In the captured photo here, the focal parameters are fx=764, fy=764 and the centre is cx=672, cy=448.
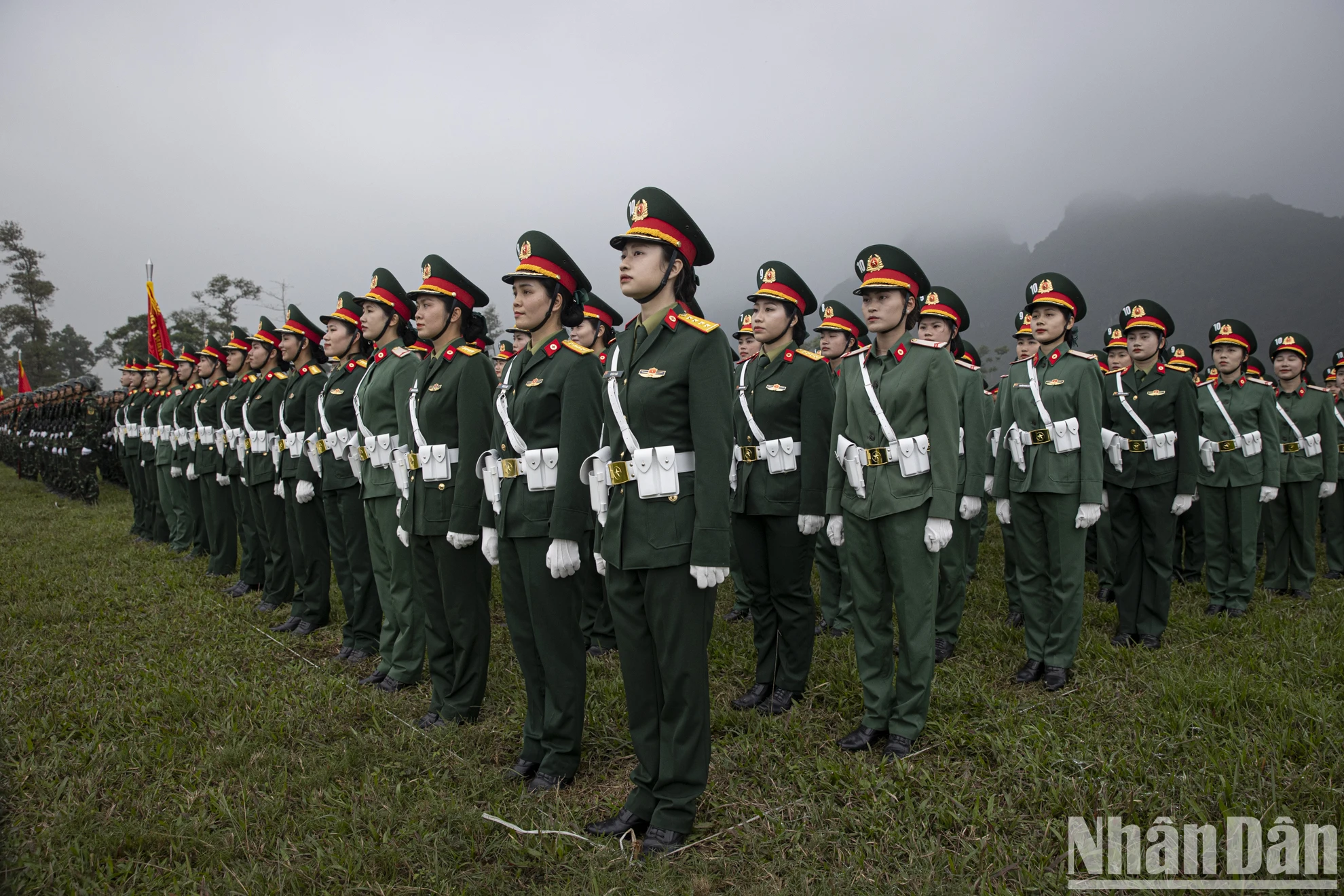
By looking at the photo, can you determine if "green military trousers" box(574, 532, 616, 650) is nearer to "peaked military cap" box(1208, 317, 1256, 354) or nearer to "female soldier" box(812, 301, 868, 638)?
"female soldier" box(812, 301, 868, 638)

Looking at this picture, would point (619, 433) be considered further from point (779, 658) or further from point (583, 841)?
point (779, 658)

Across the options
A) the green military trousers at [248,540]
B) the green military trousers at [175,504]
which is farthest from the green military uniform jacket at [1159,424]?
the green military trousers at [175,504]

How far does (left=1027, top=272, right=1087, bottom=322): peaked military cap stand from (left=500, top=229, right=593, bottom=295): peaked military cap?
2.97 meters

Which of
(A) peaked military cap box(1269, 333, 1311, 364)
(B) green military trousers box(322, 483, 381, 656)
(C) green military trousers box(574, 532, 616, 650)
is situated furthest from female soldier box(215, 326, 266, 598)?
(A) peaked military cap box(1269, 333, 1311, 364)

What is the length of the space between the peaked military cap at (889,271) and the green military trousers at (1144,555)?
9.06 feet

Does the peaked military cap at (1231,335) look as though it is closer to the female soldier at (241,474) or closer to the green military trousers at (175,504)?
the female soldier at (241,474)

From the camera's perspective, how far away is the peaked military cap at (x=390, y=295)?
16.5ft

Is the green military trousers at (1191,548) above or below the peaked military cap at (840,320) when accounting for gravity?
below

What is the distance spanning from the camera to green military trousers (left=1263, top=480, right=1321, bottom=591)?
22.7 ft

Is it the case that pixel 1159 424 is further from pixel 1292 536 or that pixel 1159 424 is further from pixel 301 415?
pixel 301 415

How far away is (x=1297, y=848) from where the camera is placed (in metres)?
2.67

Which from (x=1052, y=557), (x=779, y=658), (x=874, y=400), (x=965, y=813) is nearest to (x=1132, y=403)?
(x=1052, y=557)

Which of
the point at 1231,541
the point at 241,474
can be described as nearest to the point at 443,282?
the point at 241,474

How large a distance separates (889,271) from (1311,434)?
19.8 ft
